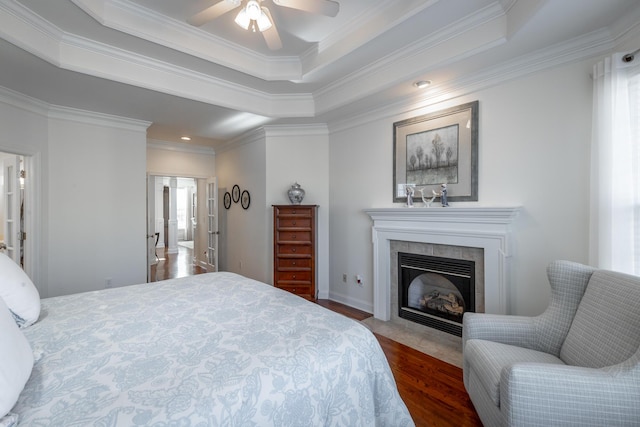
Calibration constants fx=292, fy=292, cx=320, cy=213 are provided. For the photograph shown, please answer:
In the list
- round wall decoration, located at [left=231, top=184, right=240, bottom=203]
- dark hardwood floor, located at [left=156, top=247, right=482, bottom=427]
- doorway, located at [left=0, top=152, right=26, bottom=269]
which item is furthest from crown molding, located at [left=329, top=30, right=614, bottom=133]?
doorway, located at [left=0, top=152, right=26, bottom=269]

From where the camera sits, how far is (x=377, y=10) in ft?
8.11

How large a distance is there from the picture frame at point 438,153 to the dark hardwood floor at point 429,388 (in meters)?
1.52

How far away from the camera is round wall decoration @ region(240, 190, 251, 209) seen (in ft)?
15.9

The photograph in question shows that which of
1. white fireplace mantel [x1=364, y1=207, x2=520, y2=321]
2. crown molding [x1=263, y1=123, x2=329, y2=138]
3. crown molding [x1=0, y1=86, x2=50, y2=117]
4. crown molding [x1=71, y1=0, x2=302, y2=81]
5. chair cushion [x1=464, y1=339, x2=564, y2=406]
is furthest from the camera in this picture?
crown molding [x1=263, y1=123, x2=329, y2=138]

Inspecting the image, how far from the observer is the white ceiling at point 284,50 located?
2.11 m

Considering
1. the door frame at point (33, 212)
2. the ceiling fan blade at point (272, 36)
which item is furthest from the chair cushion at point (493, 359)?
the door frame at point (33, 212)

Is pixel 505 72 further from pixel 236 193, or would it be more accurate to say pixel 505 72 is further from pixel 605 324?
pixel 236 193

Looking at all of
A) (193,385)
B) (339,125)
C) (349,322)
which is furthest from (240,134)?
(193,385)

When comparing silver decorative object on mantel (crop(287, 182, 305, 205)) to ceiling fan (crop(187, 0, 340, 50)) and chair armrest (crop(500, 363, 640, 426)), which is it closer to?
ceiling fan (crop(187, 0, 340, 50))

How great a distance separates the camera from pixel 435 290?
124 inches

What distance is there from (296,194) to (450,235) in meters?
2.13

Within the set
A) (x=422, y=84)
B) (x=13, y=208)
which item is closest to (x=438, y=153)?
(x=422, y=84)

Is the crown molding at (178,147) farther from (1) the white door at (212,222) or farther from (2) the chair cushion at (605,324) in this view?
(2) the chair cushion at (605,324)

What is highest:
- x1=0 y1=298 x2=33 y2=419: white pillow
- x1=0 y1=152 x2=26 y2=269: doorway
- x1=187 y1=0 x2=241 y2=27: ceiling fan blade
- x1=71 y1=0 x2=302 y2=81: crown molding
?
x1=71 y1=0 x2=302 y2=81: crown molding
